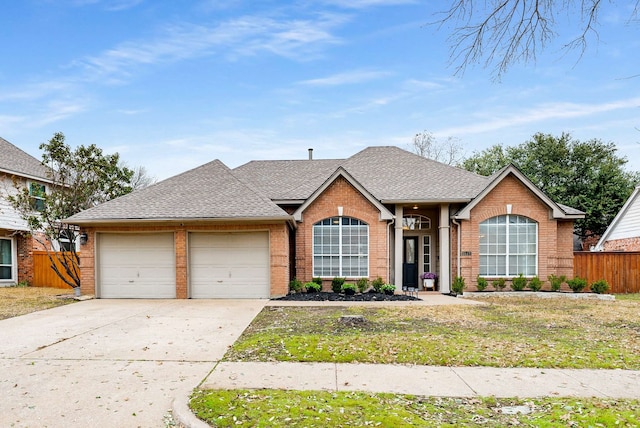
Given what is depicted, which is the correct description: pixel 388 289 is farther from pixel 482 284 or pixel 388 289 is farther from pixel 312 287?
pixel 482 284

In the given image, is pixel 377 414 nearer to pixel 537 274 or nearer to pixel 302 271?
pixel 302 271

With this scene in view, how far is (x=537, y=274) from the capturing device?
15672 millimetres

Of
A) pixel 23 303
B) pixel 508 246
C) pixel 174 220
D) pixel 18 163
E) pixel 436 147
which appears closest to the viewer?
pixel 23 303

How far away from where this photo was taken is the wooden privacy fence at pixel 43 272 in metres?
19.5

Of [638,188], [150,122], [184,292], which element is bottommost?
[184,292]

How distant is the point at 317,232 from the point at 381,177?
4.23 m

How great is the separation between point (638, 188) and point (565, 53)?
2226 centimetres

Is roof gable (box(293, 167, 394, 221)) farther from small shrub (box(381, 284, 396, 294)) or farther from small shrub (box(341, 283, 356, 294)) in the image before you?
small shrub (box(341, 283, 356, 294))

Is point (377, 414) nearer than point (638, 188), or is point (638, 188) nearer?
point (377, 414)

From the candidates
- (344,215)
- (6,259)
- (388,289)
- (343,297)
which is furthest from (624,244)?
(6,259)

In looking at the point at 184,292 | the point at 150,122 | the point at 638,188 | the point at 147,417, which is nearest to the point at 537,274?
the point at 638,188

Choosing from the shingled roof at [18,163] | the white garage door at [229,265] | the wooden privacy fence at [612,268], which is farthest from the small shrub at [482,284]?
the shingled roof at [18,163]

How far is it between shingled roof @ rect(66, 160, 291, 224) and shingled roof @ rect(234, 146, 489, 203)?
1.87 m

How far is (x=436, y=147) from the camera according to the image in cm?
3559
